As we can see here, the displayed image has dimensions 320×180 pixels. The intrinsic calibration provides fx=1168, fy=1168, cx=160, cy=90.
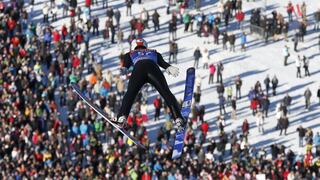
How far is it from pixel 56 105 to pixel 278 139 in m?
9.28

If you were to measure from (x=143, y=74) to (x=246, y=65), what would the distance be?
32.5m

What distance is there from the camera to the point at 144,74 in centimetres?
2262

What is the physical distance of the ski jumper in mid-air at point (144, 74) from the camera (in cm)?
2259

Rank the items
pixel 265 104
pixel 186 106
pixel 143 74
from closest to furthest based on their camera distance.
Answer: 1. pixel 143 74
2. pixel 186 106
3. pixel 265 104

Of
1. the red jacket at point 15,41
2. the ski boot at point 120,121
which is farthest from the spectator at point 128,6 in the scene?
the ski boot at point 120,121

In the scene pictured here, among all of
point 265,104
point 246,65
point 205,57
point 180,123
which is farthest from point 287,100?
point 180,123

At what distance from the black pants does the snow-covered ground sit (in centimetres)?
2404

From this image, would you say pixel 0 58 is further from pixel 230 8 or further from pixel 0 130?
pixel 230 8

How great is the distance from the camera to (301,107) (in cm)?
5094

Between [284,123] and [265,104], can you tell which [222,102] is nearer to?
[265,104]

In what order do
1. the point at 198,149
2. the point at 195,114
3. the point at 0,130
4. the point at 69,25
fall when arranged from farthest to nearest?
the point at 69,25, the point at 195,114, the point at 198,149, the point at 0,130

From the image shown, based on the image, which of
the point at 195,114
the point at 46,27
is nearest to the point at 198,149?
the point at 195,114

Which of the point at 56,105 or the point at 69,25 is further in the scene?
the point at 69,25

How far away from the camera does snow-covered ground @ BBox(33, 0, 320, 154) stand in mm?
48938
